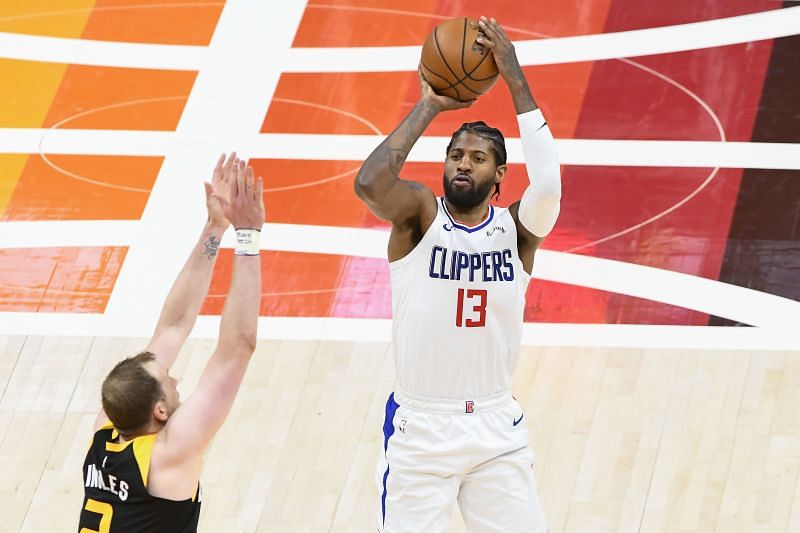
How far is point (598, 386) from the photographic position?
7184 millimetres

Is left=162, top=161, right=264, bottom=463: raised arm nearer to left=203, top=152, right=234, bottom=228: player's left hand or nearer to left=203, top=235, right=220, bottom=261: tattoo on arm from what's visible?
left=203, top=152, right=234, bottom=228: player's left hand

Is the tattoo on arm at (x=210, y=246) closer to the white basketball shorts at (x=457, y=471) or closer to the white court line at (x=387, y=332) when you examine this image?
the white basketball shorts at (x=457, y=471)

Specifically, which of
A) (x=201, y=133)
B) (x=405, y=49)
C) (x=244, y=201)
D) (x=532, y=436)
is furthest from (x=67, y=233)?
(x=244, y=201)

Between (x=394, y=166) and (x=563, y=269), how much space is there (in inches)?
133

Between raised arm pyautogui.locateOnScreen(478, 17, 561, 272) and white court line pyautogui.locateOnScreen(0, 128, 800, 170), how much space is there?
3715 mm

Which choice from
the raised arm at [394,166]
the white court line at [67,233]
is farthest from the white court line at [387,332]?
the raised arm at [394,166]

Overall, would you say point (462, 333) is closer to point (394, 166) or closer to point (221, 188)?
point (394, 166)

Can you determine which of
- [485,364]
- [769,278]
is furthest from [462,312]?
[769,278]

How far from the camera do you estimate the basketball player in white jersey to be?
498cm

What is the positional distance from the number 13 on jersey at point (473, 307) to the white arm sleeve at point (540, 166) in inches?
15.6

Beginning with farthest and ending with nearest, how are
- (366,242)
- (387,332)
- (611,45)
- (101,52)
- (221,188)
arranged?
1. (101,52)
2. (611,45)
3. (366,242)
4. (387,332)
5. (221,188)

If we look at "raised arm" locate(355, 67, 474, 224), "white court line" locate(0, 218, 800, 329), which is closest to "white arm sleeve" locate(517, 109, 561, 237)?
"raised arm" locate(355, 67, 474, 224)

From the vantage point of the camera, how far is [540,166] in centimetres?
496

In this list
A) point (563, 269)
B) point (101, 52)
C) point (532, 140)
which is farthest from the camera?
point (101, 52)
